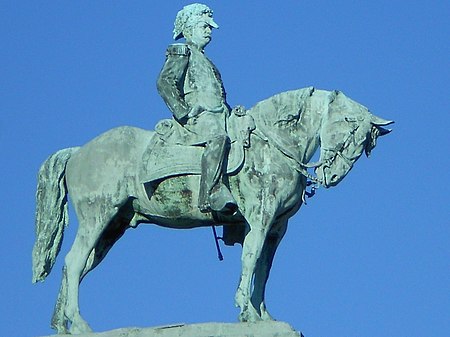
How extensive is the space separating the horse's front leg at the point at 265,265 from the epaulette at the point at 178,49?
2191 millimetres

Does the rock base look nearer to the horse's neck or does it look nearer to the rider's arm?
the horse's neck

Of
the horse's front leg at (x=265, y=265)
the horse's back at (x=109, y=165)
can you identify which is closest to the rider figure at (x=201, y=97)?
the horse's back at (x=109, y=165)

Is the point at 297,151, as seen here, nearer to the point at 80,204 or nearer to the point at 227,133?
the point at 227,133

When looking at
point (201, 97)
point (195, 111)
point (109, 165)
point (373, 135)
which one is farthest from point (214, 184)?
point (373, 135)

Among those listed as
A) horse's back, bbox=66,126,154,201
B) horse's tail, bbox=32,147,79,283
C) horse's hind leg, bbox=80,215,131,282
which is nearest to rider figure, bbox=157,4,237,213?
horse's back, bbox=66,126,154,201

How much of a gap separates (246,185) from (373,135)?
5.05 feet

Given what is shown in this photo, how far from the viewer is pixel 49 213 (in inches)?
974

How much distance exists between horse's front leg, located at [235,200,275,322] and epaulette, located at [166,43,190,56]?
2.01 m

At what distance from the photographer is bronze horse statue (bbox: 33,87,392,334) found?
78.5ft

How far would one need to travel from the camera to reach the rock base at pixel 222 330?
76.1 feet

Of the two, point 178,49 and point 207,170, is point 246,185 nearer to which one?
point 207,170

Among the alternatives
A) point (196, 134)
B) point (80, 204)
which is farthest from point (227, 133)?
point (80, 204)

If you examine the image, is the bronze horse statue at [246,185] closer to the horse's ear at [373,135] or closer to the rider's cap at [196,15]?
the horse's ear at [373,135]

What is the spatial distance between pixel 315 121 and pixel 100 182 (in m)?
2.50
